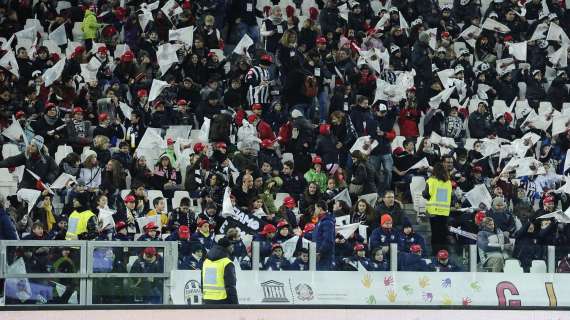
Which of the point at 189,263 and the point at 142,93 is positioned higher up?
the point at 142,93

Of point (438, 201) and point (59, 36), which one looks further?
point (59, 36)

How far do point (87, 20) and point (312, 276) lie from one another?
28.6 feet

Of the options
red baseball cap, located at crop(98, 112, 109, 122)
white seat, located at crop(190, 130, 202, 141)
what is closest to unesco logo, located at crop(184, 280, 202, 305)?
red baseball cap, located at crop(98, 112, 109, 122)

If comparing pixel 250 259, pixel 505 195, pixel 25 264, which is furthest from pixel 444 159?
pixel 25 264

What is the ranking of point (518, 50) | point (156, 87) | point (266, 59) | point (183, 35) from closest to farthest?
1. point (156, 87)
2. point (266, 59)
3. point (183, 35)
4. point (518, 50)

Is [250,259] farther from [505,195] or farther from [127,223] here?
[505,195]

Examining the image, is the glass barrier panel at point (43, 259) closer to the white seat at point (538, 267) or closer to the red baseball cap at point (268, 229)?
the red baseball cap at point (268, 229)

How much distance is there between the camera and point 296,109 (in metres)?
24.0

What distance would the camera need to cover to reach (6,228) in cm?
1888

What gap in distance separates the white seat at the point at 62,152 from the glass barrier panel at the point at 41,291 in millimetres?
4797

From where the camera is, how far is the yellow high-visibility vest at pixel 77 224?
1908 centimetres

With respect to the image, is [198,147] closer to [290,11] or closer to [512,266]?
[290,11]

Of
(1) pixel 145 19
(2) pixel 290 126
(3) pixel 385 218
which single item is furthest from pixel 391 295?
(1) pixel 145 19

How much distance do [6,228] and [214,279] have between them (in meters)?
3.17
